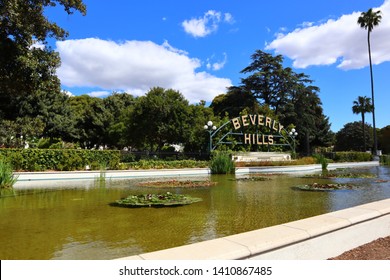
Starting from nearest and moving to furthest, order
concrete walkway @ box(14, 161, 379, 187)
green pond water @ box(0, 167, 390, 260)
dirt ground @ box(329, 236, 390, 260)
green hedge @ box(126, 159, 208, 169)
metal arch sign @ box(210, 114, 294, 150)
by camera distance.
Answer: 1. dirt ground @ box(329, 236, 390, 260)
2. green pond water @ box(0, 167, 390, 260)
3. concrete walkway @ box(14, 161, 379, 187)
4. green hedge @ box(126, 159, 208, 169)
5. metal arch sign @ box(210, 114, 294, 150)

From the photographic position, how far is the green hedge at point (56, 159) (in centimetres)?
1625

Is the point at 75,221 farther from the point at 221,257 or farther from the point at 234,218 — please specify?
the point at 221,257

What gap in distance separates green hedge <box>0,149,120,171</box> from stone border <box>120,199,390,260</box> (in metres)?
14.9

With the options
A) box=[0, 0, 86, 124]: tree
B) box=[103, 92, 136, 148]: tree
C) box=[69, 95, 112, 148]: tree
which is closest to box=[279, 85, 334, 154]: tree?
box=[103, 92, 136, 148]: tree

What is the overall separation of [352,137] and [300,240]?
67.2 metres

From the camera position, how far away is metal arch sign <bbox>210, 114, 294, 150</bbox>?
28400 mm

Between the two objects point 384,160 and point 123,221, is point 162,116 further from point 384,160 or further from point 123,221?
point 384,160

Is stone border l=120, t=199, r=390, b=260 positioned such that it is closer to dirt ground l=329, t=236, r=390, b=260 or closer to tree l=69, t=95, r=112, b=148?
dirt ground l=329, t=236, r=390, b=260

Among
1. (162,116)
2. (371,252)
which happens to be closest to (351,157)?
(162,116)

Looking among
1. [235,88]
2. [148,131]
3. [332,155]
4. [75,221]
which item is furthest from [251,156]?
[75,221]

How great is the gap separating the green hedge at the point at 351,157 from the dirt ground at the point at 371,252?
114ft

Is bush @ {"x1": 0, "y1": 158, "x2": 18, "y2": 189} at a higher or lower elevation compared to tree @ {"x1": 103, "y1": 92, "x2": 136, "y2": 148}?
lower

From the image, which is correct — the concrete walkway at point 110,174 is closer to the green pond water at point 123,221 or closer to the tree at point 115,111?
the green pond water at point 123,221
